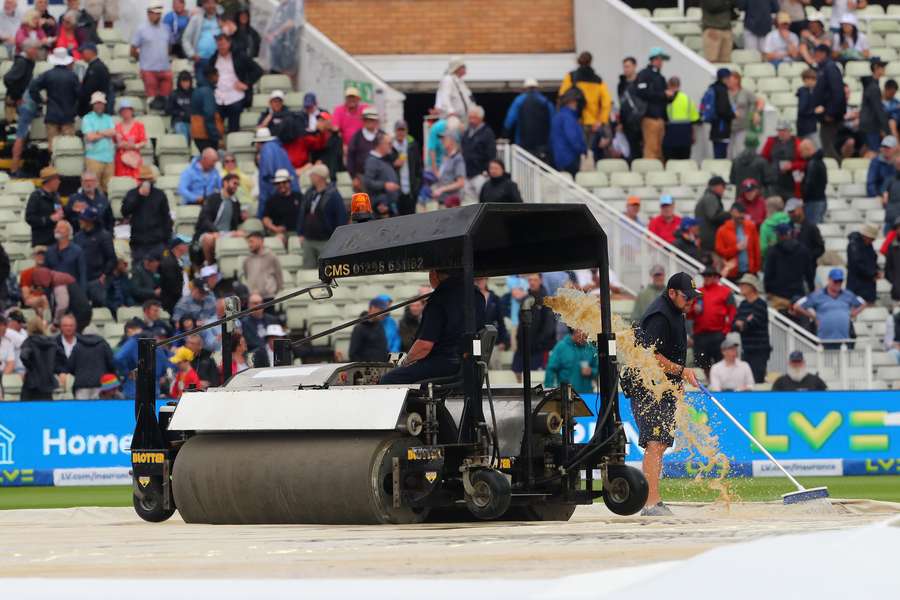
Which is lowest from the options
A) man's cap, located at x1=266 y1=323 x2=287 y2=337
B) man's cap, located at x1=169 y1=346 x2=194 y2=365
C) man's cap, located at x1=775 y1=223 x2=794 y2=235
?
man's cap, located at x1=266 y1=323 x2=287 y2=337

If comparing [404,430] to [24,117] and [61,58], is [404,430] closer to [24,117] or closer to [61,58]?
[61,58]

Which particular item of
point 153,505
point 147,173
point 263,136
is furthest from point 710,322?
point 153,505

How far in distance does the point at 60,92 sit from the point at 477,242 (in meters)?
14.8

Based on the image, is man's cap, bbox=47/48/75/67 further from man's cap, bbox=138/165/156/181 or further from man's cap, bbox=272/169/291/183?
man's cap, bbox=272/169/291/183

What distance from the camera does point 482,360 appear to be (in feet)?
38.6

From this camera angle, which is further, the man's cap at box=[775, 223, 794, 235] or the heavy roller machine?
the man's cap at box=[775, 223, 794, 235]

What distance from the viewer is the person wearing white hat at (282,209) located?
2514cm

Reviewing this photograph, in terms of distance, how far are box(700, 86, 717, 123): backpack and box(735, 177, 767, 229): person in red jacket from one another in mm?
2021

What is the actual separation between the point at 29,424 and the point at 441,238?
10691mm

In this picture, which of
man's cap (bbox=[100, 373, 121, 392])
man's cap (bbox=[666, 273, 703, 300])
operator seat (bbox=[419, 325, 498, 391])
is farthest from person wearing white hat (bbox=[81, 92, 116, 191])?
operator seat (bbox=[419, 325, 498, 391])

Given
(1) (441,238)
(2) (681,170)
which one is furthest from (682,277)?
(2) (681,170)

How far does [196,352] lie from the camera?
21219mm

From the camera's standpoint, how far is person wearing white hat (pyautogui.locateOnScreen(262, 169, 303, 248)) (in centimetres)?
2514

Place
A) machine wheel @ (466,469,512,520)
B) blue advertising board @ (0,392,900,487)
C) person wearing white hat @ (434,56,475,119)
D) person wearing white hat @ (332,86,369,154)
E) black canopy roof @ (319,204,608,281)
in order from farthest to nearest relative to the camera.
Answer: person wearing white hat @ (434,56,475,119) → person wearing white hat @ (332,86,369,154) → blue advertising board @ (0,392,900,487) → black canopy roof @ (319,204,608,281) → machine wheel @ (466,469,512,520)
